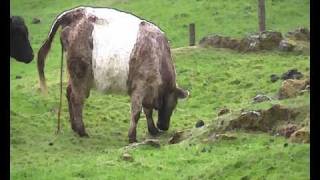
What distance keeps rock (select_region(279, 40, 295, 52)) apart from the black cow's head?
13.5m

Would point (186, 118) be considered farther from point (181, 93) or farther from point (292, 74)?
point (292, 74)

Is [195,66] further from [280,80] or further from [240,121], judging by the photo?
[240,121]

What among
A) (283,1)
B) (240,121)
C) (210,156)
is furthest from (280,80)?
(283,1)

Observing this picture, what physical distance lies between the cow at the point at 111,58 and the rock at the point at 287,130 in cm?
444

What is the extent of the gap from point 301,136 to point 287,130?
1243 millimetres

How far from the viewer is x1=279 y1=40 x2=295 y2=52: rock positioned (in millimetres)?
29844

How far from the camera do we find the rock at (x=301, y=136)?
12.5m

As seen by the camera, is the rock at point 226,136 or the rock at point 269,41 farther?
the rock at point 269,41

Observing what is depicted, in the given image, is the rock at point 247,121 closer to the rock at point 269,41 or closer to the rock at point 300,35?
the rock at point 269,41

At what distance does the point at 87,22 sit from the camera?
18094 mm

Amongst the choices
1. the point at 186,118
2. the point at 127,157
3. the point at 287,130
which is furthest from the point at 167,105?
the point at 287,130

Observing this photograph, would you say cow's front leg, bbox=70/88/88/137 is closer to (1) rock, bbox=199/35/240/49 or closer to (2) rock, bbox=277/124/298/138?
(2) rock, bbox=277/124/298/138

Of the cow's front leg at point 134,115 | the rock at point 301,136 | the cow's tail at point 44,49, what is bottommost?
the cow's front leg at point 134,115

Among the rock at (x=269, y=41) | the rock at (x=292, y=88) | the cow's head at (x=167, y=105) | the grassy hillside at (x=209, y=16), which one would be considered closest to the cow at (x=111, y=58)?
the cow's head at (x=167, y=105)
